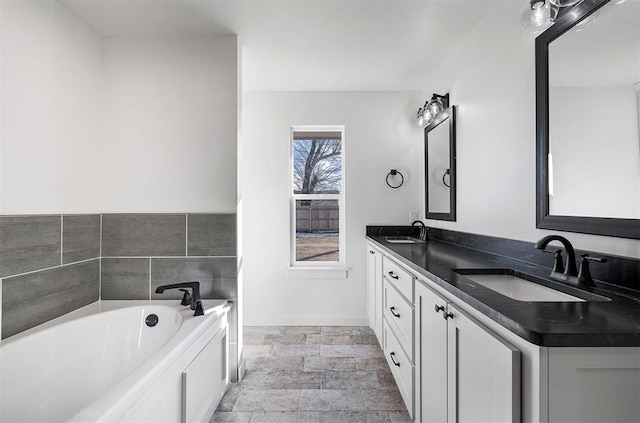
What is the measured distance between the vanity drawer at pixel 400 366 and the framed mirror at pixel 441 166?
3.39ft

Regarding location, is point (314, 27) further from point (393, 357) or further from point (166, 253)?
point (393, 357)

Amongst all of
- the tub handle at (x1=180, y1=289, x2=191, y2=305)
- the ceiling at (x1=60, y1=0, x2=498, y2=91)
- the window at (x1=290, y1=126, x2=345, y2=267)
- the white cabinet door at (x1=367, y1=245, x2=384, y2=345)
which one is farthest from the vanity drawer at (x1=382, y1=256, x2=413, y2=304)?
the ceiling at (x1=60, y1=0, x2=498, y2=91)

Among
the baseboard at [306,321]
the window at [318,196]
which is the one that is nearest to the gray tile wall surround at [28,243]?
the baseboard at [306,321]

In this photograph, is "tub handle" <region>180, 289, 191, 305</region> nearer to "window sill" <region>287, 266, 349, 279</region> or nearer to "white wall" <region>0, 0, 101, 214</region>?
"white wall" <region>0, 0, 101, 214</region>

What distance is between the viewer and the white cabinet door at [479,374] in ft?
2.68

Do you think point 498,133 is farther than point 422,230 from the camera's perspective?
No

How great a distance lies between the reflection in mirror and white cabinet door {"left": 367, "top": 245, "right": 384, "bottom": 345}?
1.42 meters

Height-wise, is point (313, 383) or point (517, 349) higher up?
point (517, 349)

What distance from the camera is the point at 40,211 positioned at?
175 cm

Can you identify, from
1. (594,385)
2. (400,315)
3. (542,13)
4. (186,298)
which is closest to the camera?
(594,385)

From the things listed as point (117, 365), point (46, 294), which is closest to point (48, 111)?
point (46, 294)

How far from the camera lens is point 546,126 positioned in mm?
1444

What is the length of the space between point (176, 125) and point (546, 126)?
2191 mm

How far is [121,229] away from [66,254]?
37 centimetres
